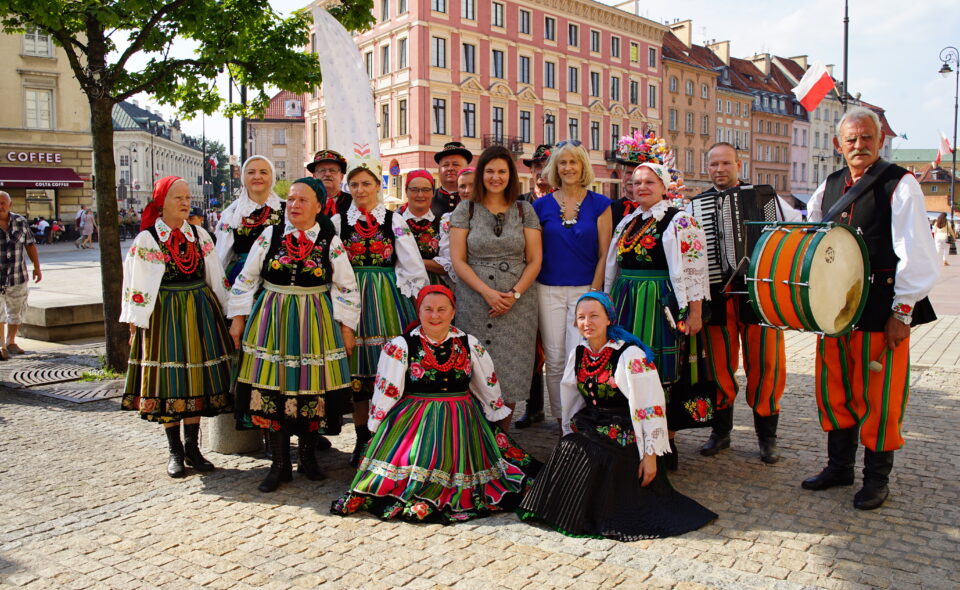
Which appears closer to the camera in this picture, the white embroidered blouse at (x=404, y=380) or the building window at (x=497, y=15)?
the white embroidered blouse at (x=404, y=380)

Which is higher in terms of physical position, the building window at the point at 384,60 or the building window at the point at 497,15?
the building window at the point at 497,15

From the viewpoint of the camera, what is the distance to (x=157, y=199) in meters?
5.20

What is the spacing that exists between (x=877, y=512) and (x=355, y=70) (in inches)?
202

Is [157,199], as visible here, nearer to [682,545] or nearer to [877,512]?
[682,545]

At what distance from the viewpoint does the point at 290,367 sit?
190 inches

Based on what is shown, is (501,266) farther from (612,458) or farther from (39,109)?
(39,109)

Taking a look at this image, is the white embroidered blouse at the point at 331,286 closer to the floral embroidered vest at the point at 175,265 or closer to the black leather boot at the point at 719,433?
the floral embroidered vest at the point at 175,265

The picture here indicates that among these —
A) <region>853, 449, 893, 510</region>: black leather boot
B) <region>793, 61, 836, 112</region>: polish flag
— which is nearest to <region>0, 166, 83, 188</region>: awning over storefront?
<region>793, 61, 836, 112</region>: polish flag

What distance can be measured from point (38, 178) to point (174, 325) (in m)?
36.6

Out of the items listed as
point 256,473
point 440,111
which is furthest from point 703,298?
point 440,111

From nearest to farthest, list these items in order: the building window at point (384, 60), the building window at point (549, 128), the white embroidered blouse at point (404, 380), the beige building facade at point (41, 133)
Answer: the white embroidered blouse at point (404, 380) < the beige building facade at point (41, 133) < the building window at point (384, 60) < the building window at point (549, 128)

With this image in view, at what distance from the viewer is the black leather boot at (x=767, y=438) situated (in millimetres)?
5387

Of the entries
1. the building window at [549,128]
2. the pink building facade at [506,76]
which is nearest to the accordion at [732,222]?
the pink building facade at [506,76]

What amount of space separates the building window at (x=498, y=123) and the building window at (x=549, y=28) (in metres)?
6.11
